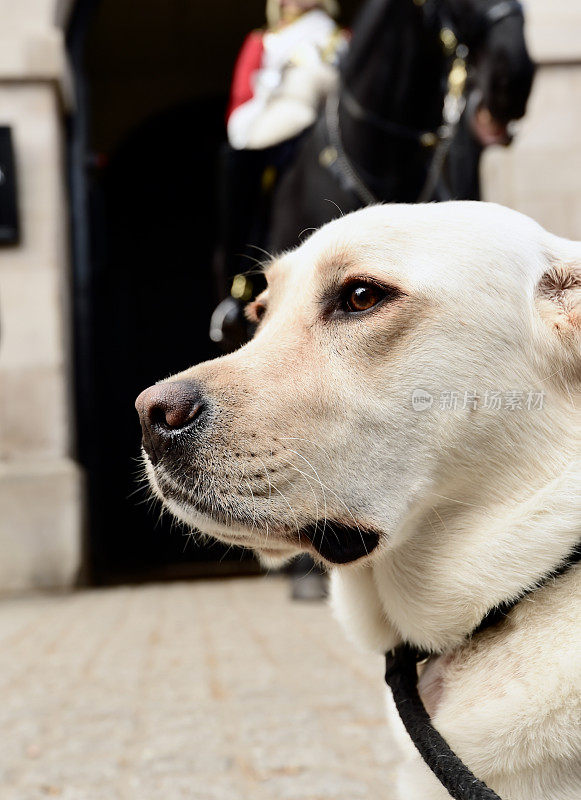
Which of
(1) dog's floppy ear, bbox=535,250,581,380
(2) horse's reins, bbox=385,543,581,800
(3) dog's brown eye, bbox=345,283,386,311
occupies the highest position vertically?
(1) dog's floppy ear, bbox=535,250,581,380

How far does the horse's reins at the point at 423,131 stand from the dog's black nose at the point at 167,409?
2929 millimetres

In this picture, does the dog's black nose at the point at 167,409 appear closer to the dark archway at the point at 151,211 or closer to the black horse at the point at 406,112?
the black horse at the point at 406,112

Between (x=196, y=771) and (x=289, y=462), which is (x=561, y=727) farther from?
(x=196, y=771)

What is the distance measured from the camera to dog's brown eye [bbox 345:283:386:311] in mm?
1885

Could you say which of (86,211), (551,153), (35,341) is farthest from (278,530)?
(86,211)

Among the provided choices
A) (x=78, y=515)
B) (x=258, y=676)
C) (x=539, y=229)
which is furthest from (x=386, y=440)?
(x=78, y=515)

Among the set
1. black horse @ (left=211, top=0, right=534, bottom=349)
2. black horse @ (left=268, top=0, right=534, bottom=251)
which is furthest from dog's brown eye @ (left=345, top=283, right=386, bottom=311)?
black horse @ (left=268, top=0, right=534, bottom=251)

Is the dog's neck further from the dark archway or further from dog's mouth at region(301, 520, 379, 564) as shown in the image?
the dark archway

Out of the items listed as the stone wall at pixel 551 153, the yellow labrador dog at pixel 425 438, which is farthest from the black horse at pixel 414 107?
the stone wall at pixel 551 153

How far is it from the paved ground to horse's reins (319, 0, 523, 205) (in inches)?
88.5

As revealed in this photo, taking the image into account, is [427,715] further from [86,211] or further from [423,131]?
[86,211]

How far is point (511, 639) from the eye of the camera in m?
1.65

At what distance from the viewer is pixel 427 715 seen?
1683mm

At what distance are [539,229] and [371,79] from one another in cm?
286
